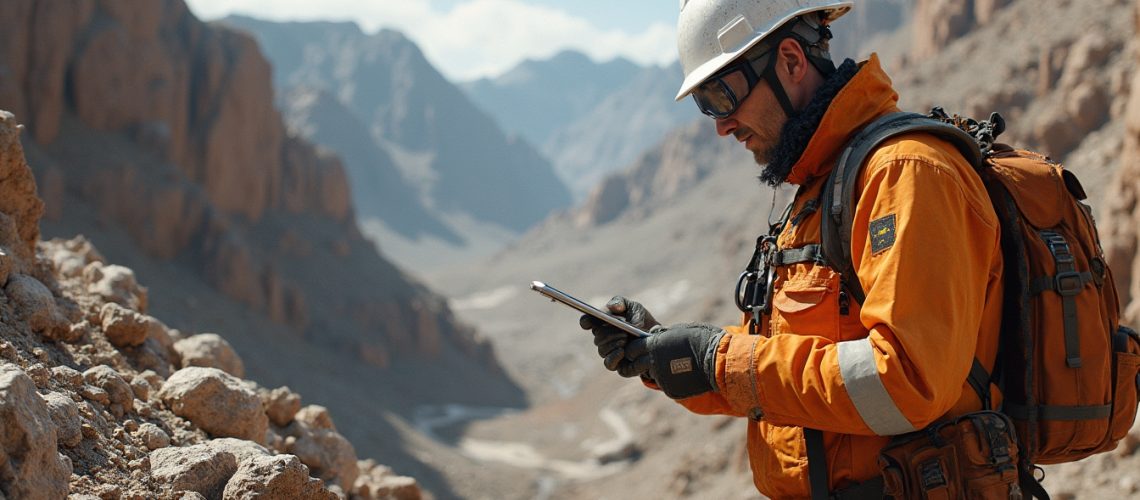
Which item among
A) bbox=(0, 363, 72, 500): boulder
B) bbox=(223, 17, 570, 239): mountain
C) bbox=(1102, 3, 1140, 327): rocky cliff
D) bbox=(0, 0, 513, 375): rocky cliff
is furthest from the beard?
bbox=(223, 17, 570, 239): mountain

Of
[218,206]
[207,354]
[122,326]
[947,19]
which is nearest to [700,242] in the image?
[947,19]

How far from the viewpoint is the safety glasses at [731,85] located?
3.58 meters

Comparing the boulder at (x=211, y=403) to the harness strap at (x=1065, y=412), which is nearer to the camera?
the harness strap at (x=1065, y=412)

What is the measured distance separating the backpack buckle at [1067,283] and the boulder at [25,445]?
3.34 m

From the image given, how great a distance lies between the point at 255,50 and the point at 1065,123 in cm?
3495

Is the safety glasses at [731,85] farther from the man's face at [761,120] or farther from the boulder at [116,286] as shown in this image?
the boulder at [116,286]

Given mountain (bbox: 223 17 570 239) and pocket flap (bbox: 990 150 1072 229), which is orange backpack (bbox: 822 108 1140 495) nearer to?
pocket flap (bbox: 990 150 1072 229)

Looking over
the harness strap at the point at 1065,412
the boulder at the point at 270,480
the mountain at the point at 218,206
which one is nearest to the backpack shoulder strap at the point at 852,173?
the harness strap at the point at 1065,412

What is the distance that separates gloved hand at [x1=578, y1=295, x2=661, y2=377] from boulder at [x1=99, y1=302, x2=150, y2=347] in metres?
2.77

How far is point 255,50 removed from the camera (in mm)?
45000

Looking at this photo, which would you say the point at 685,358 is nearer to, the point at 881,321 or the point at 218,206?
the point at 881,321

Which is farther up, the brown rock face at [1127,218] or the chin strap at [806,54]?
the brown rock face at [1127,218]

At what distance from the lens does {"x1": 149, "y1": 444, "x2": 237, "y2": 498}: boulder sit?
11.8 ft

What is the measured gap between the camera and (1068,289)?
10.4 feet
